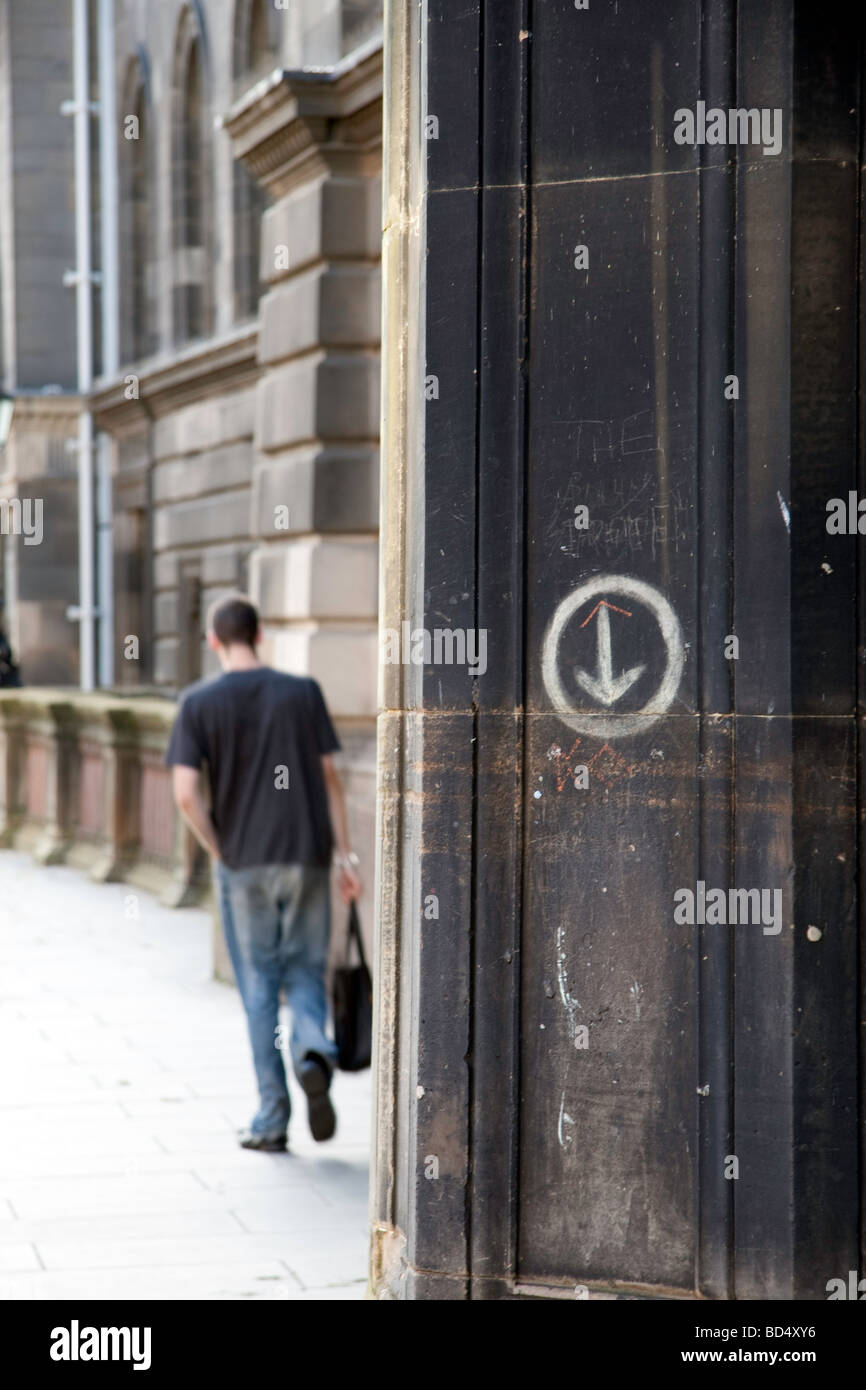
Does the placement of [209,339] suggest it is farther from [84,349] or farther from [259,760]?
[259,760]

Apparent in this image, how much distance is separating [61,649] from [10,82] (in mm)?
8618

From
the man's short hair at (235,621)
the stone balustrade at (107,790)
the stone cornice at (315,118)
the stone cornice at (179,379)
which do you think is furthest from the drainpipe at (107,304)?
the man's short hair at (235,621)

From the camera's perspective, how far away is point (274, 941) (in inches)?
296

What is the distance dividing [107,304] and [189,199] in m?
3.83

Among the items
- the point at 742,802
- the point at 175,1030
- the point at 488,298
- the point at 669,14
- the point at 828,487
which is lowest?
the point at 175,1030

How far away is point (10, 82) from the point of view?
30.6 meters

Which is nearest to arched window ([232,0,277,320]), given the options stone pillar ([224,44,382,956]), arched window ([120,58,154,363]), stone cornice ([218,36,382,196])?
arched window ([120,58,154,363])

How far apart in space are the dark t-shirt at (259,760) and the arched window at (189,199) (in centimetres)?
1803

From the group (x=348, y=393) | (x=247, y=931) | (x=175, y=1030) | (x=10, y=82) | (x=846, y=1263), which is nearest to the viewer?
(x=846, y=1263)

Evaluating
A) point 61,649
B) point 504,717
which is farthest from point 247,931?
point 61,649

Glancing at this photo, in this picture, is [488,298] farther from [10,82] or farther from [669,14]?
[10,82]

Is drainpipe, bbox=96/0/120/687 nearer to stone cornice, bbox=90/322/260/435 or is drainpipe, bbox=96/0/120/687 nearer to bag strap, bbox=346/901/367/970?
stone cornice, bbox=90/322/260/435

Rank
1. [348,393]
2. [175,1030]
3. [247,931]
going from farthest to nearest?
[348,393]
[175,1030]
[247,931]

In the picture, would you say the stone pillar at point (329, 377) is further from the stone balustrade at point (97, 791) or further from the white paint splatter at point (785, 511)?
the white paint splatter at point (785, 511)
